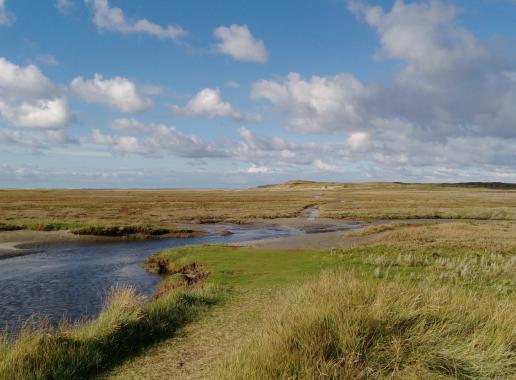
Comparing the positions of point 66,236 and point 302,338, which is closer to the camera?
point 302,338

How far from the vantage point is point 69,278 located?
2714 centimetres

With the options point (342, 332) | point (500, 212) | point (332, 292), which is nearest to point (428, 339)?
point (342, 332)

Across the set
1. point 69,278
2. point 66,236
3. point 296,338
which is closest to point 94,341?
point 296,338

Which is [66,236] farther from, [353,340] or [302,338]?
[353,340]

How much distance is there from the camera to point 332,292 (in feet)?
33.4

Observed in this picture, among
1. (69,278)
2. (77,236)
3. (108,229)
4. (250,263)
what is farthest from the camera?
(108,229)

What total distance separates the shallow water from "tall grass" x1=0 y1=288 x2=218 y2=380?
1733 millimetres

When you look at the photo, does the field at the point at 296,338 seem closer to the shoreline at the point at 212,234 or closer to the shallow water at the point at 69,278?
the shallow water at the point at 69,278

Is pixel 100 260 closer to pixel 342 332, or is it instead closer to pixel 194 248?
pixel 194 248

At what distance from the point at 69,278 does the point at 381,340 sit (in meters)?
23.8

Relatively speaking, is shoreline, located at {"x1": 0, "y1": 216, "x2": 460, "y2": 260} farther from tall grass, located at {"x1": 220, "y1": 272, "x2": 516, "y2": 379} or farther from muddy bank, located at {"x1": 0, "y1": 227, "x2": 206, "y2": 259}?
tall grass, located at {"x1": 220, "y1": 272, "x2": 516, "y2": 379}

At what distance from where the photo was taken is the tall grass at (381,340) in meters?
7.62

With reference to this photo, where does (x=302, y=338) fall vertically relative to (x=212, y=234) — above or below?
above

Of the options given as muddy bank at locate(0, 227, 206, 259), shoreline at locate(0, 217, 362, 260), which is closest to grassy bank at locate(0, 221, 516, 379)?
shoreline at locate(0, 217, 362, 260)
